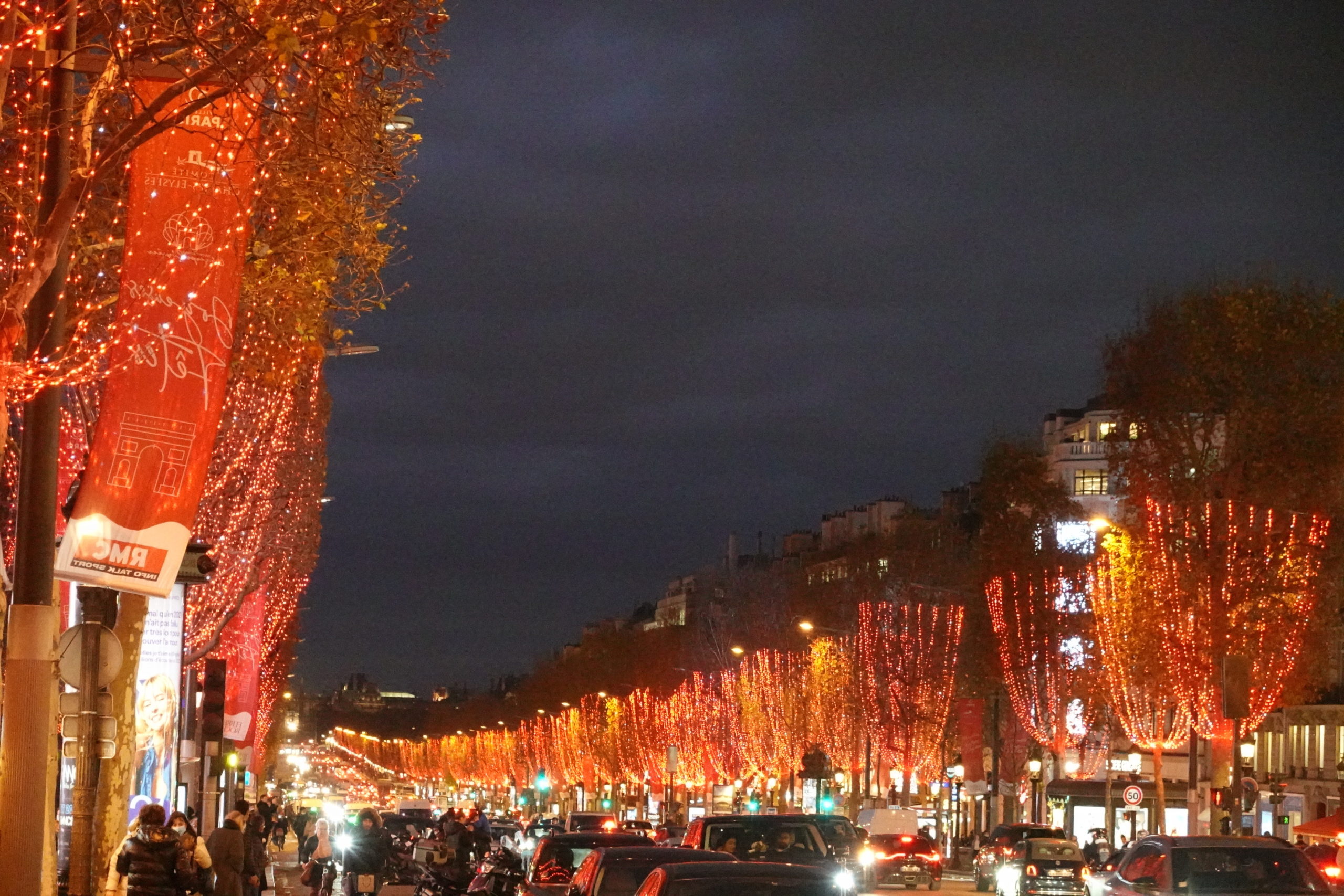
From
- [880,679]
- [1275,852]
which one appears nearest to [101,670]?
[1275,852]

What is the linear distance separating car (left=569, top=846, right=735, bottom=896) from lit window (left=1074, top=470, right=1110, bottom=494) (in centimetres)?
9160

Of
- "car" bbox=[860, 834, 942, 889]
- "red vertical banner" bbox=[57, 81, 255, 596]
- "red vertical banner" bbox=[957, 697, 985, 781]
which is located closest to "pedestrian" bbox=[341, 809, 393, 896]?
"red vertical banner" bbox=[57, 81, 255, 596]

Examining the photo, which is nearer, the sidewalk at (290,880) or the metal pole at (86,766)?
the metal pole at (86,766)

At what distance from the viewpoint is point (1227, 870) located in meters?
18.5

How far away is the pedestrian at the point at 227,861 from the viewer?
886 inches

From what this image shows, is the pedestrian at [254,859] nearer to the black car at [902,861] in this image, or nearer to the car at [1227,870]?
the car at [1227,870]

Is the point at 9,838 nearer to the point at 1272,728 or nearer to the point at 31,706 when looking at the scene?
the point at 31,706

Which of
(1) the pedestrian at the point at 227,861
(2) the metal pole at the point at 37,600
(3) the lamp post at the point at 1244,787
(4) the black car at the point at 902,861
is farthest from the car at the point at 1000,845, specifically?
(2) the metal pole at the point at 37,600

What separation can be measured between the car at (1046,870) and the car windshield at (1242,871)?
16.0 m

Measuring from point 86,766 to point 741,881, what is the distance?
5267 mm

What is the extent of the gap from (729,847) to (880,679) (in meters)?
49.9

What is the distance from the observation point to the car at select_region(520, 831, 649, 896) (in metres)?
23.9

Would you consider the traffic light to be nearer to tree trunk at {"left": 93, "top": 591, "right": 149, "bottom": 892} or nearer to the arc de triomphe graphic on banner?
tree trunk at {"left": 93, "top": 591, "right": 149, "bottom": 892}

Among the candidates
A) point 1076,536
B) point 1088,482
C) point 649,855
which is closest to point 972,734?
point 1076,536
